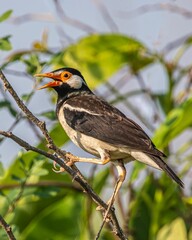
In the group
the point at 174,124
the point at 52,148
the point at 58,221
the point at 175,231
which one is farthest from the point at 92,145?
the point at 58,221

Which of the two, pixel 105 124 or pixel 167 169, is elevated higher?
pixel 105 124

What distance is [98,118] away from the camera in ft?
23.7

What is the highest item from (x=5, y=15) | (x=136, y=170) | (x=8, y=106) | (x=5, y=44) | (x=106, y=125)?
(x=5, y=15)

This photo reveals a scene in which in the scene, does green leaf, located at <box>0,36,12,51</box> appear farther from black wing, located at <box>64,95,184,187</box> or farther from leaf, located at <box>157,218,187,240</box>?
leaf, located at <box>157,218,187,240</box>

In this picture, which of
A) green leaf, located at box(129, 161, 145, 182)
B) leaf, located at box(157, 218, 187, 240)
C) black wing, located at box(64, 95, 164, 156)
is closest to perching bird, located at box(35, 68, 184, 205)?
black wing, located at box(64, 95, 164, 156)

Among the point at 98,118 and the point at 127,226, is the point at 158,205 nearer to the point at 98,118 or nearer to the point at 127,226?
the point at 127,226

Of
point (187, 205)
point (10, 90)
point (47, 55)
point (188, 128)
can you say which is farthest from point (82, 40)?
point (10, 90)

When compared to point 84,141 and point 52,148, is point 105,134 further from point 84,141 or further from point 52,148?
point 52,148

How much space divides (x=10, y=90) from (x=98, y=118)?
5.88 feet

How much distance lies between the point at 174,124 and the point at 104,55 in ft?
4.34

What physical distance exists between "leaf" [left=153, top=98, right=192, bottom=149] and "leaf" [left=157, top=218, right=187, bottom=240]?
0.63 metres

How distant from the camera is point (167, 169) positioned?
258 inches

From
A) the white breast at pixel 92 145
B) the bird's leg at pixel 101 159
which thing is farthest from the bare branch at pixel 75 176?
the white breast at pixel 92 145

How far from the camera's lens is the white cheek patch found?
7875 mm
